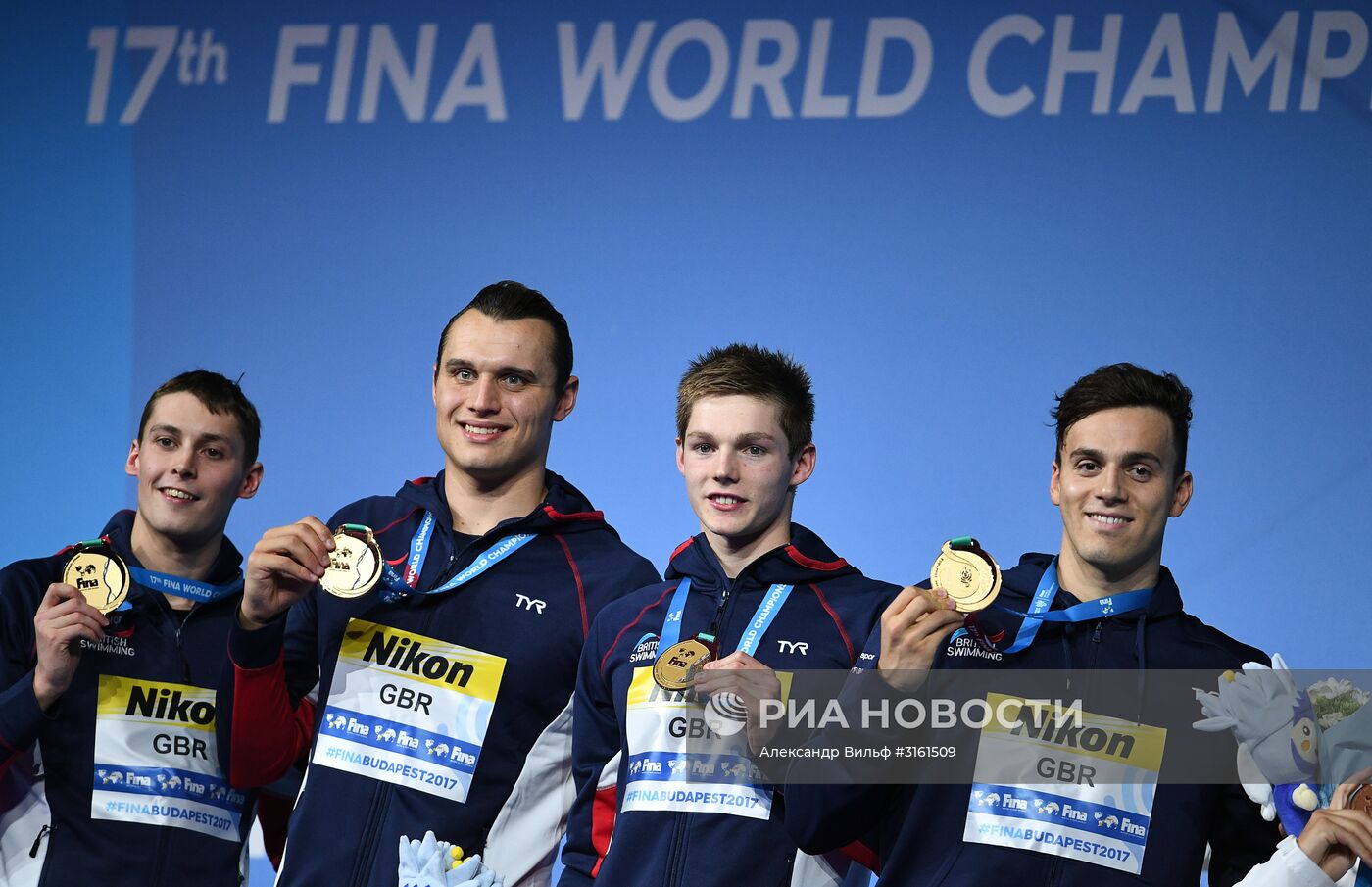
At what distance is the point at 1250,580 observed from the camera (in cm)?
378

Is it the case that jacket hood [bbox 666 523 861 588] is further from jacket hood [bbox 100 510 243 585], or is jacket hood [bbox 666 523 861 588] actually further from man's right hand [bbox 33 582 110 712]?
man's right hand [bbox 33 582 110 712]

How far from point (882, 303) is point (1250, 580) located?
1.12 metres

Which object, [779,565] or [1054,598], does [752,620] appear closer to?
[779,565]

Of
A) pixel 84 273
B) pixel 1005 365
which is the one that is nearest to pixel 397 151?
pixel 84 273

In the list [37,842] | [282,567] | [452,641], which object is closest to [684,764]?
[452,641]

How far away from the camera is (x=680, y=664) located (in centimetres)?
266

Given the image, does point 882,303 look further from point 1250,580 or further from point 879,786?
point 879,786

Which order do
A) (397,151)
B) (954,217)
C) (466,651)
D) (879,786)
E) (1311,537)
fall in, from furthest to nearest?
(397,151) → (954,217) → (1311,537) → (466,651) → (879,786)

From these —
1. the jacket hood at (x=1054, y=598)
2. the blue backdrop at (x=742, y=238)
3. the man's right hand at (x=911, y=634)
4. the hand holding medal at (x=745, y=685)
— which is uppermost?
the blue backdrop at (x=742, y=238)

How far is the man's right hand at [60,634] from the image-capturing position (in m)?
2.94

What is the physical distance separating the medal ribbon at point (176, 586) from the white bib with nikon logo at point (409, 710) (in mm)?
400

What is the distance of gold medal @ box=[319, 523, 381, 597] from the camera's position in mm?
2805

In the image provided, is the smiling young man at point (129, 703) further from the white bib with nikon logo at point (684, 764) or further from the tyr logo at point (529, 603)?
the white bib with nikon logo at point (684, 764)

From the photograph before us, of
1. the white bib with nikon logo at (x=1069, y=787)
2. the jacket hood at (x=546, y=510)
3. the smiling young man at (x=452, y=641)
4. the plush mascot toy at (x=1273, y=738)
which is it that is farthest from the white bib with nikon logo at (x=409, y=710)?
the plush mascot toy at (x=1273, y=738)
